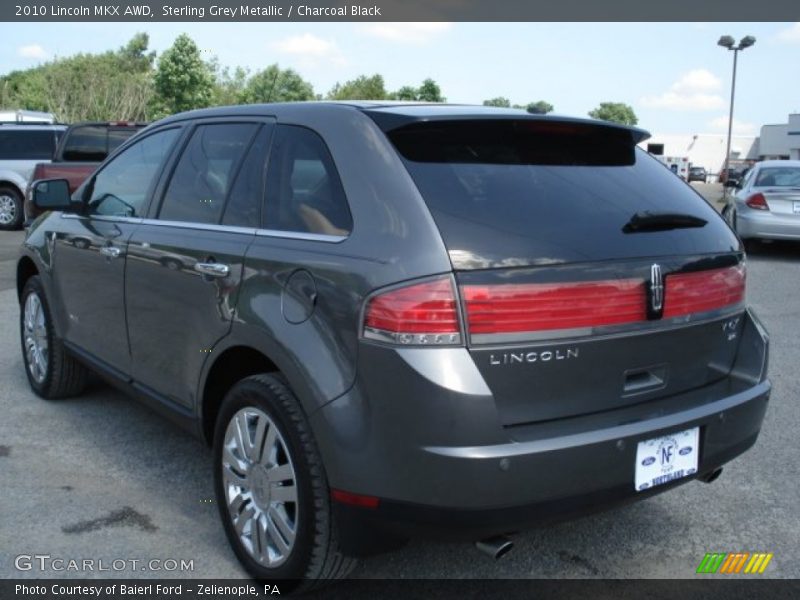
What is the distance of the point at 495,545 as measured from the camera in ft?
8.45

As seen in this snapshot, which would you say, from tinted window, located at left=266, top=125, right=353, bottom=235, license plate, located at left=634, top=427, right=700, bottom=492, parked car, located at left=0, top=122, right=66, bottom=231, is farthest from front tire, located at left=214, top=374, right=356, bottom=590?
parked car, located at left=0, top=122, right=66, bottom=231

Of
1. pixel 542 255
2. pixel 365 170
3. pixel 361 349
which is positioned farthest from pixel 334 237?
pixel 542 255

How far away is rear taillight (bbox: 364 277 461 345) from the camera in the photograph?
2.41 m

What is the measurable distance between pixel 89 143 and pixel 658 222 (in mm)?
13432

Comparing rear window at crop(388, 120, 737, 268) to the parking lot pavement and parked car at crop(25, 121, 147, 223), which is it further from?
parked car at crop(25, 121, 147, 223)

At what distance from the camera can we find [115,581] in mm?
3072

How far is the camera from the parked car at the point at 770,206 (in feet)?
39.7

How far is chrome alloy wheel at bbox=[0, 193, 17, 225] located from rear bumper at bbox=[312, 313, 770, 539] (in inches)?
637

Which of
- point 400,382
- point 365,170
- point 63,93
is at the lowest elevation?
point 400,382

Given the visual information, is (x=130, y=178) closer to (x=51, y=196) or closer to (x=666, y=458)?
(x=51, y=196)

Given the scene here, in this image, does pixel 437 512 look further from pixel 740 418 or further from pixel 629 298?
pixel 740 418

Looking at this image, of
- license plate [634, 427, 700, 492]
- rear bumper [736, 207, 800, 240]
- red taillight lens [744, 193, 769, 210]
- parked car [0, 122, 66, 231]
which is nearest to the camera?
license plate [634, 427, 700, 492]

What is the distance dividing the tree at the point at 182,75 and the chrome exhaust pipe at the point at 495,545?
45799 mm

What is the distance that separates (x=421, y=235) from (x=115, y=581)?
1763 mm
